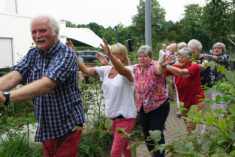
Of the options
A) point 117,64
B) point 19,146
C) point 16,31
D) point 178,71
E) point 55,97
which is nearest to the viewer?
point 55,97

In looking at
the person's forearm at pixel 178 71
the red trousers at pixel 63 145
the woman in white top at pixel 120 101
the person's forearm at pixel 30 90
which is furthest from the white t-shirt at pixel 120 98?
the person's forearm at pixel 30 90

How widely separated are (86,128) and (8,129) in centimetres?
138

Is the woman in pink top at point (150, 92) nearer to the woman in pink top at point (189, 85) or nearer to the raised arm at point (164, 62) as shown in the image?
the raised arm at point (164, 62)

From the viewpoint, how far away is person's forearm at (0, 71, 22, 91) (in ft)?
10.9

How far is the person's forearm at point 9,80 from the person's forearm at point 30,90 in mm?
548

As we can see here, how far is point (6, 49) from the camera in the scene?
26438mm

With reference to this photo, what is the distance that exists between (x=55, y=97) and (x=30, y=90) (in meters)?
0.59

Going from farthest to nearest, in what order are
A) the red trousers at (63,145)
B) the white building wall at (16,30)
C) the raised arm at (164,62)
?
1. the white building wall at (16,30)
2. the raised arm at (164,62)
3. the red trousers at (63,145)

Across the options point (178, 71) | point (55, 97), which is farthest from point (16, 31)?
point (55, 97)

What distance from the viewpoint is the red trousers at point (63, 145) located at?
140 inches

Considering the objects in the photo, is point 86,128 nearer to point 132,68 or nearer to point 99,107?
point 99,107

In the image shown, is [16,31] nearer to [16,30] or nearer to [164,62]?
[16,30]

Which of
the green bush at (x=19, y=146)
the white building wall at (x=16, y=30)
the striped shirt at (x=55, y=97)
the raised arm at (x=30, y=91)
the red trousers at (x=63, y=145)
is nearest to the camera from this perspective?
the raised arm at (x=30, y=91)

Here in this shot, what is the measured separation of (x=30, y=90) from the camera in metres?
2.78
